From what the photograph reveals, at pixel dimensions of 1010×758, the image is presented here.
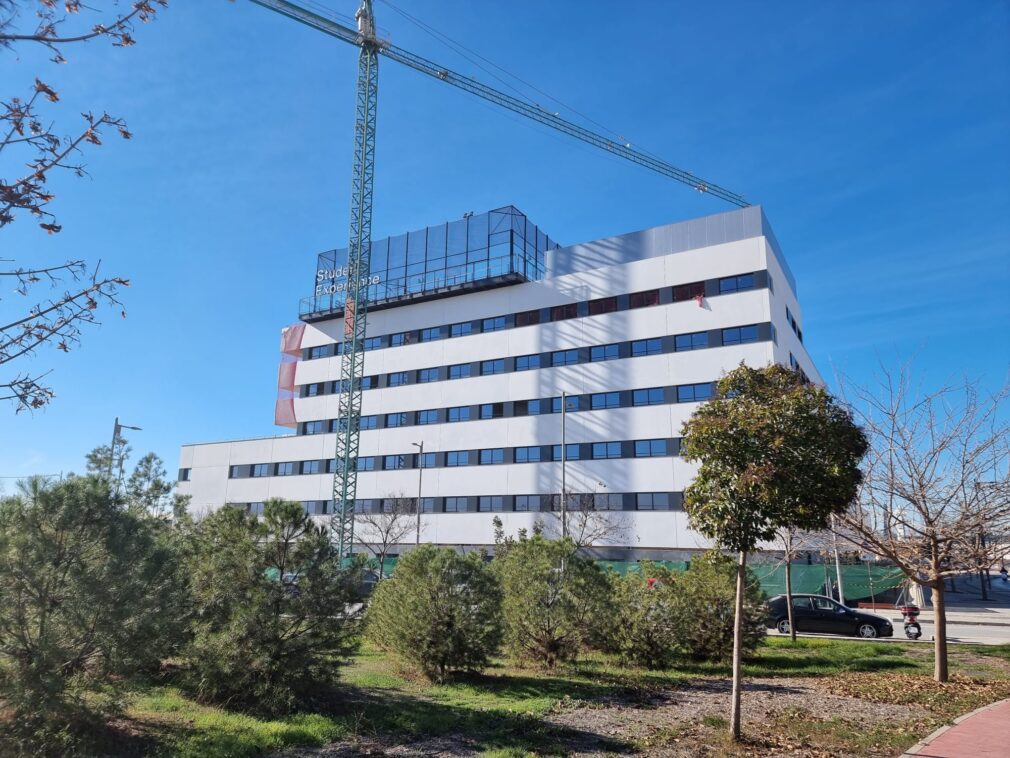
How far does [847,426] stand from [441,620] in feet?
25.8

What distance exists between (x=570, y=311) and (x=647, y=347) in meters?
5.90

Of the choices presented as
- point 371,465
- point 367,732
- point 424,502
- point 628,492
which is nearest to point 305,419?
point 371,465

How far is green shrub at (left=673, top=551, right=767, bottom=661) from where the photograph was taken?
15250 mm

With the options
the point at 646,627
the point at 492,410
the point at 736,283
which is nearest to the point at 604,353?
the point at 492,410

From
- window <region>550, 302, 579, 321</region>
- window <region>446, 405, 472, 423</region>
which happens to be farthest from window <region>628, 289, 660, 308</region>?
window <region>446, 405, 472, 423</region>

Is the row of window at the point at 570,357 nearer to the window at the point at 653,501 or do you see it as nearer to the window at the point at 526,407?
the window at the point at 526,407

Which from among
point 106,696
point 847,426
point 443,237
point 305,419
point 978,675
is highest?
point 443,237

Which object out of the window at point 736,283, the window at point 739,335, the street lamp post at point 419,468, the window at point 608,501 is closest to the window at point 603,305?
the window at point 736,283

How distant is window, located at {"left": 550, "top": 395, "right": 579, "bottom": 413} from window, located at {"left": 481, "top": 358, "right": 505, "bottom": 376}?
4.32 meters

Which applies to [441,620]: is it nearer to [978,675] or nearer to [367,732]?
[367,732]

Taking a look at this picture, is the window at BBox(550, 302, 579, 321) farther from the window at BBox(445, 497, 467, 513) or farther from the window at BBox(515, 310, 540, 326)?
the window at BBox(445, 497, 467, 513)

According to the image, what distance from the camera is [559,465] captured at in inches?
1560

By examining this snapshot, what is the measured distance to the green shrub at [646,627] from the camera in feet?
48.0

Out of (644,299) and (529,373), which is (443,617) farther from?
(529,373)
